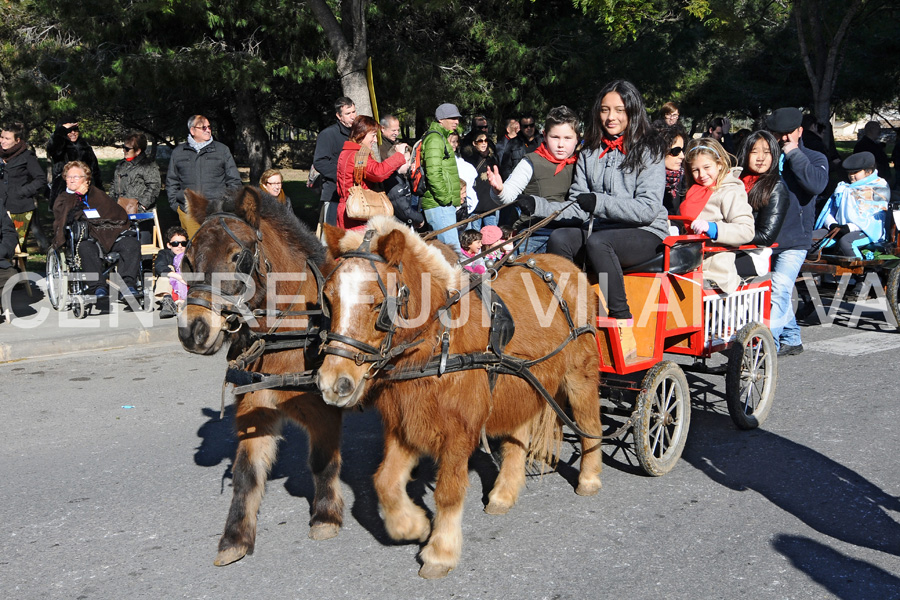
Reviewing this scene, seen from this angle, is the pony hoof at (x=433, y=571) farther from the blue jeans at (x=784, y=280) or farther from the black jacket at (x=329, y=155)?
the black jacket at (x=329, y=155)

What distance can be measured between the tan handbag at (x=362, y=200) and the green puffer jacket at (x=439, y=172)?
0.80 metres

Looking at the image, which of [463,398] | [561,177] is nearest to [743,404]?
[561,177]

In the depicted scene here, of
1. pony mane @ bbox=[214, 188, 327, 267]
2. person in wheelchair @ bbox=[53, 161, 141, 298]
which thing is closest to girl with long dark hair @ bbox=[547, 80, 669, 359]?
pony mane @ bbox=[214, 188, 327, 267]

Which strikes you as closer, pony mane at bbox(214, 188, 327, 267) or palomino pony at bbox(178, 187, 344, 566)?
palomino pony at bbox(178, 187, 344, 566)

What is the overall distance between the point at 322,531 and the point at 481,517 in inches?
37.0

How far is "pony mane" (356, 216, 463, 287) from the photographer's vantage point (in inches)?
156

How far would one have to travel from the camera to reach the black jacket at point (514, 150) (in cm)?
1363

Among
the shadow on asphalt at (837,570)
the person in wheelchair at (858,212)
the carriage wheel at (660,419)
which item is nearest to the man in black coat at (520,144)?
the person in wheelchair at (858,212)

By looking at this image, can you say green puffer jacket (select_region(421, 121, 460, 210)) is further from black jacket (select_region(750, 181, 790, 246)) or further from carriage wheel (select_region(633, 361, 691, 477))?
carriage wheel (select_region(633, 361, 691, 477))

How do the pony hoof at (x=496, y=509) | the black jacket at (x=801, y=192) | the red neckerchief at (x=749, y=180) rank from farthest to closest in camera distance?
the black jacket at (x=801, y=192), the red neckerchief at (x=749, y=180), the pony hoof at (x=496, y=509)

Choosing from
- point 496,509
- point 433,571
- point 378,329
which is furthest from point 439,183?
point 433,571

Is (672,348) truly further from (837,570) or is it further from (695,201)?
(837,570)

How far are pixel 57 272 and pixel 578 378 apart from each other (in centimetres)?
836

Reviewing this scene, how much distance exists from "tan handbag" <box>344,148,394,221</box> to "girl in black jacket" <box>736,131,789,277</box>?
126 inches
